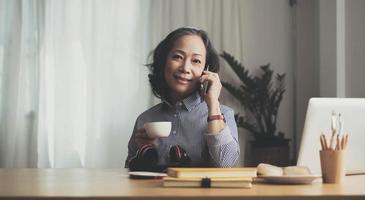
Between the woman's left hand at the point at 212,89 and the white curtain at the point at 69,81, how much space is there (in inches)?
80.2

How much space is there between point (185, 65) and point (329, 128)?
29.6 inches

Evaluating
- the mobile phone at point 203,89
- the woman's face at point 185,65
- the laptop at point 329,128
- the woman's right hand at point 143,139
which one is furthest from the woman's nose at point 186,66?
the laptop at point 329,128

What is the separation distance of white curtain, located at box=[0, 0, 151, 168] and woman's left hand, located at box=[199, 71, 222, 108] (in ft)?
6.68

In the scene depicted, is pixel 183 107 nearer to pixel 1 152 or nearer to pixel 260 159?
pixel 260 159

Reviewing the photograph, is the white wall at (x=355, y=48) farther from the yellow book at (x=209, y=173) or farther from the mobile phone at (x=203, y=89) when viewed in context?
the yellow book at (x=209, y=173)

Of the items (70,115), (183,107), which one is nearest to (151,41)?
(70,115)

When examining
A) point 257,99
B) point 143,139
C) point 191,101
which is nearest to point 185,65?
point 191,101

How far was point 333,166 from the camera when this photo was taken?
1182mm

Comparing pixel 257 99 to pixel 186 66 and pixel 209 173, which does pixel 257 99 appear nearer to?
pixel 186 66

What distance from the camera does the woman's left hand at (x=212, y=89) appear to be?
69.1 inches

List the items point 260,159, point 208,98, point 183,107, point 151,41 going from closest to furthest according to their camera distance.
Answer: point 208,98
point 183,107
point 260,159
point 151,41

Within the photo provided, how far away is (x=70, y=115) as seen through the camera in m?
3.76

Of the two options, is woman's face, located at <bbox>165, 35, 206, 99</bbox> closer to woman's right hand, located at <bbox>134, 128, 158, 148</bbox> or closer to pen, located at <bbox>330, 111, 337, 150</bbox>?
woman's right hand, located at <bbox>134, 128, 158, 148</bbox>

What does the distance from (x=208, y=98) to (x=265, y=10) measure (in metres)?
2.50
